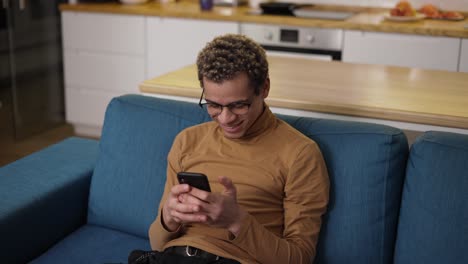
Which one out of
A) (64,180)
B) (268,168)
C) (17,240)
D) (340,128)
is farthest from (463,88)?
(17,240)

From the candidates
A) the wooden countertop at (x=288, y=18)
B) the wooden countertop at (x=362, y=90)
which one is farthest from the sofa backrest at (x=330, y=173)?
the wooden countertop at (x=288, y=18)

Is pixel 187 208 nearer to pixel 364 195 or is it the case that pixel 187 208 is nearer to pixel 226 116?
pixel 226 116

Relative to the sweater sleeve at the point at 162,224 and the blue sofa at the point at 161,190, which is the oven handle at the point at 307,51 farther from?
the sweater sleeve at the point at 162,224

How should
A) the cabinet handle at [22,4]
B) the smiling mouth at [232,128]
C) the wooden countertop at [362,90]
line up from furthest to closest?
the cabinet handle at [22,4] → the wooden countertop at [362,90] → the smiling mouth at [232,128]

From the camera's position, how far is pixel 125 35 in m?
4.46

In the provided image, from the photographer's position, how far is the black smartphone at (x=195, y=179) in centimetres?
160

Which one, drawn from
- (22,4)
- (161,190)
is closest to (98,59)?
(22,4)

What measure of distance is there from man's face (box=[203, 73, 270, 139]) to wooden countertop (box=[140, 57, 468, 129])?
47 cm

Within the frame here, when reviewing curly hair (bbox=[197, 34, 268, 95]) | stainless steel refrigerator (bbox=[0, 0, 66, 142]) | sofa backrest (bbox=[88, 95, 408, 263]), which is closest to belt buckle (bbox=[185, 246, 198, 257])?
sofa backrest (bbox=[88, 95, 408, 263])

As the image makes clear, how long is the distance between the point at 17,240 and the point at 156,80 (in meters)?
0.81

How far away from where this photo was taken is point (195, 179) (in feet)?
5.30

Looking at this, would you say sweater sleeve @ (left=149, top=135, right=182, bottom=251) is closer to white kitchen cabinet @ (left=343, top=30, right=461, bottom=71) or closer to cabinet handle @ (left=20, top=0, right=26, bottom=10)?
white kitchen cabinet @ (left=343, top=30, right=461, bottom=71)

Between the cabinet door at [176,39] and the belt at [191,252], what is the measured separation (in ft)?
8.33

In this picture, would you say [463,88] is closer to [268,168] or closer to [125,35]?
[268,168]
